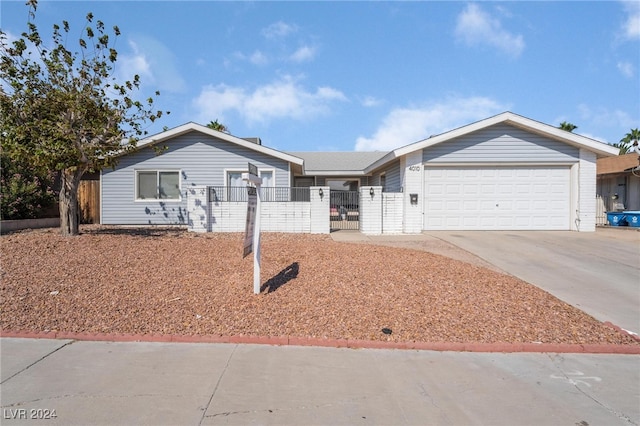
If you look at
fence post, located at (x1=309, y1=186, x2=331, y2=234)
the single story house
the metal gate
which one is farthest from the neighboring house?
fence post, located at (x1=309, y1=186, x2=331, y2=234)

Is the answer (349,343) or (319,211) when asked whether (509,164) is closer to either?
(319,211)

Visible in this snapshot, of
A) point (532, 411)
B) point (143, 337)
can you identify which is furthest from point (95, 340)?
point (532, 411)

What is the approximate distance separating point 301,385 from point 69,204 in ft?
29.8

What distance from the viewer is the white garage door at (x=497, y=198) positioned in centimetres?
1382

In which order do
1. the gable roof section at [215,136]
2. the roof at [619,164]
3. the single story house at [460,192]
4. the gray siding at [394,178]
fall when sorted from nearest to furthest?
the single story house at [460,192]
the gable roof section at [215,136]
the gray siding at [394,178]
the roof at [619,164]

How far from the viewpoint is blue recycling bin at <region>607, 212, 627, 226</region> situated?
16414mm

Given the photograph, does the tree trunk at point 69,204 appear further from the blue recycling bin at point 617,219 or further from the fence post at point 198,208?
the blue recycling bin at point 617,219

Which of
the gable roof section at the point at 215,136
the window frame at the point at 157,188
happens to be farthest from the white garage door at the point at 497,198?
the window frame at the point at 157,188

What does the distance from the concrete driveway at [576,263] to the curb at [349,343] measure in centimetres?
117

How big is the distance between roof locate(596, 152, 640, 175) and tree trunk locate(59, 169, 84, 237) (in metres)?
21.4

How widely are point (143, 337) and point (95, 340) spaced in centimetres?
55

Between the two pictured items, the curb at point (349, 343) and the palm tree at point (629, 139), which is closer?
the curb at point (349, 343)

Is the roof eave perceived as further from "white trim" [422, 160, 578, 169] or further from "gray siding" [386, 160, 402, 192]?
"gray siding" [386, 160, 402, 192]

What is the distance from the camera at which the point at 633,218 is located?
1587cm
